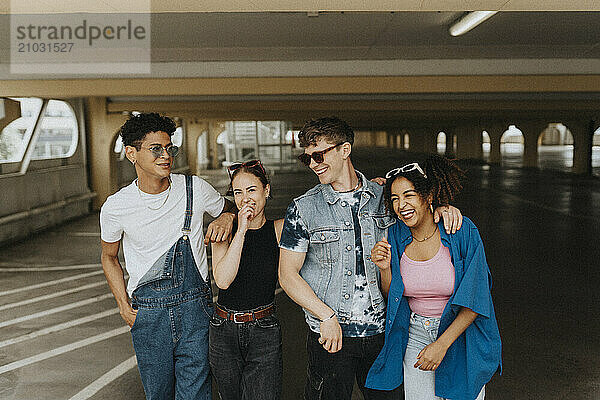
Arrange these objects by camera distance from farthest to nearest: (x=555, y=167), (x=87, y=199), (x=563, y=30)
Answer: (x=555, y=167)
(x=87, y=199)
(x=563, y=30)

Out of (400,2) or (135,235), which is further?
(400,2)

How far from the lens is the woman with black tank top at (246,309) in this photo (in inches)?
106

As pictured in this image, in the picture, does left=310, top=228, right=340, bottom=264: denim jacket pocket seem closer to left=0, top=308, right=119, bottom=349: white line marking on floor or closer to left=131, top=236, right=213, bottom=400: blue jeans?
left=131, top=236, right=213, bottom=400: blue jeans

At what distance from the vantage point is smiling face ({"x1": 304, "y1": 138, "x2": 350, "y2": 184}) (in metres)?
2.62

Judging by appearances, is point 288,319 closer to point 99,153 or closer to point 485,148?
point 99,153

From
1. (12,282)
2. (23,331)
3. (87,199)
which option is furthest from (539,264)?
(87,199)

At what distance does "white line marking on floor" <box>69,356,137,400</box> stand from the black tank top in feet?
8.28

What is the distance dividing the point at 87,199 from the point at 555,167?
25.1 m

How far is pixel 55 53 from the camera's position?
990cm

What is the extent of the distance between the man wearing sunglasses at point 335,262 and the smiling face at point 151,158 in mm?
680

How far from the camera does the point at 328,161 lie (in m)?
2.63

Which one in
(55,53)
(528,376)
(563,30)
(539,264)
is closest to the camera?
(528,376)

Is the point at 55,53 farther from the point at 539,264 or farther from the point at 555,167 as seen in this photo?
the point at 555,167

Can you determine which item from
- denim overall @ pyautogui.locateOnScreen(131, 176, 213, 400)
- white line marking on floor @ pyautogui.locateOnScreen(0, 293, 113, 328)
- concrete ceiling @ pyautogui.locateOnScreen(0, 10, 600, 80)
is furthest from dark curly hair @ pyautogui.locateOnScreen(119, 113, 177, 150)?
white line marking on floor @ pyautogui.locateOnScreen(0, 293, 113, 328)
